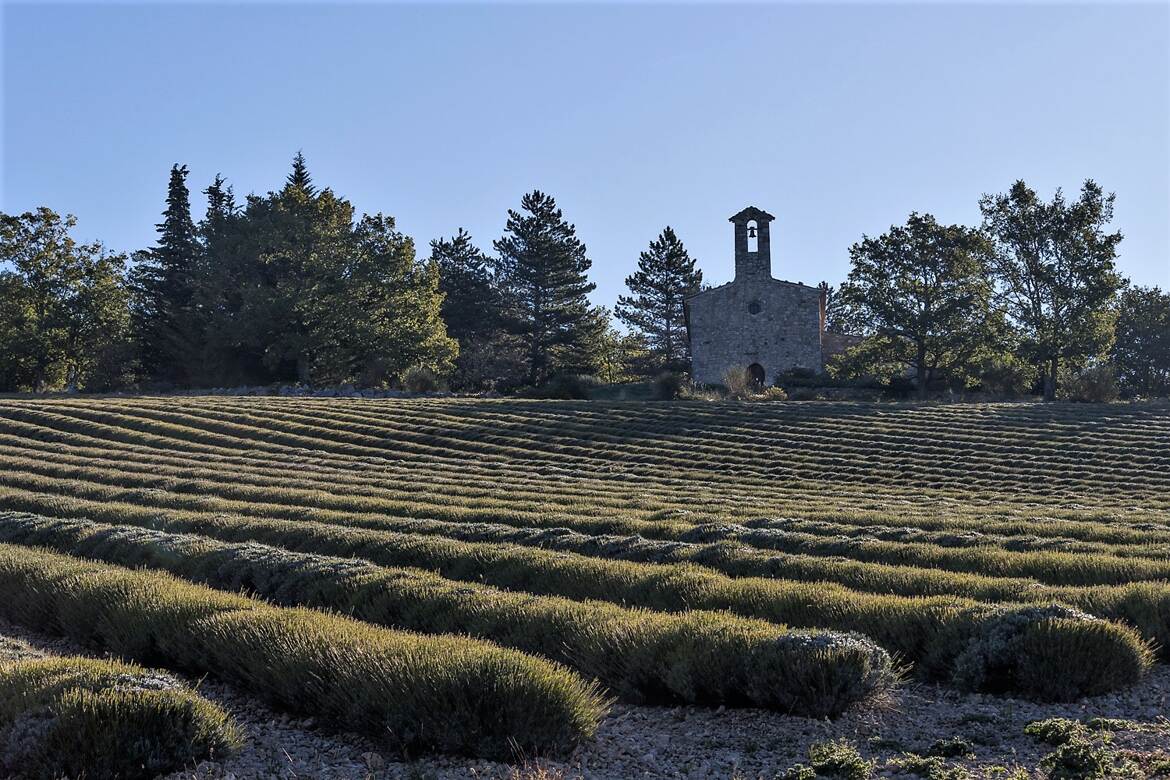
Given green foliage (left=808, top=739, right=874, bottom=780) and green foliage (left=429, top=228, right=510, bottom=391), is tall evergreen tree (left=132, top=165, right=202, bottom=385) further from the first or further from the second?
green foliage (left=808, top=739, right=874, bottom=780)

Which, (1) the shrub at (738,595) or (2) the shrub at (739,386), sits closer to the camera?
(1) the shrub at (738,595)

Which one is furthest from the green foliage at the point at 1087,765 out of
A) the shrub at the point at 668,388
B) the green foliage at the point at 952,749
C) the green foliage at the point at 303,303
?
the green foliage at the point at 303,303

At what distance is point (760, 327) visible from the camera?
→ 54.5 meters

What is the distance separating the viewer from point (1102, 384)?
46812 millimetres

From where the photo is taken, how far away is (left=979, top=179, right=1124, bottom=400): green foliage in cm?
4972

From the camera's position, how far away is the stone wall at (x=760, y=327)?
2125 inches

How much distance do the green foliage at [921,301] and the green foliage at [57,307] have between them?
39784 millimetres

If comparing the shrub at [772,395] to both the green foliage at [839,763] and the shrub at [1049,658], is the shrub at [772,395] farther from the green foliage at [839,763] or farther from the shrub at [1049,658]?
the green foliage at [839,763]

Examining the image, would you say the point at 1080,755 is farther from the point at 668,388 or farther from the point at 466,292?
the point at 466,292

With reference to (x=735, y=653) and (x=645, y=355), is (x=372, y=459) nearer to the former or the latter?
(x=735, y=653)

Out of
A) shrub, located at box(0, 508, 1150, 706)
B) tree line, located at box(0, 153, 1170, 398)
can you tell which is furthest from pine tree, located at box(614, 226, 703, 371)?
shrub, located at box(0, 508, 1150, 706)

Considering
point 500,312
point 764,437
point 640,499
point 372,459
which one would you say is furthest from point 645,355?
point 640,499

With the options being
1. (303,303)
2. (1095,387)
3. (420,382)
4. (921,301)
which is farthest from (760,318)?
(303,303)

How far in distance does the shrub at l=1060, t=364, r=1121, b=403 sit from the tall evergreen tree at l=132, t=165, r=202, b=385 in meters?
45.9
